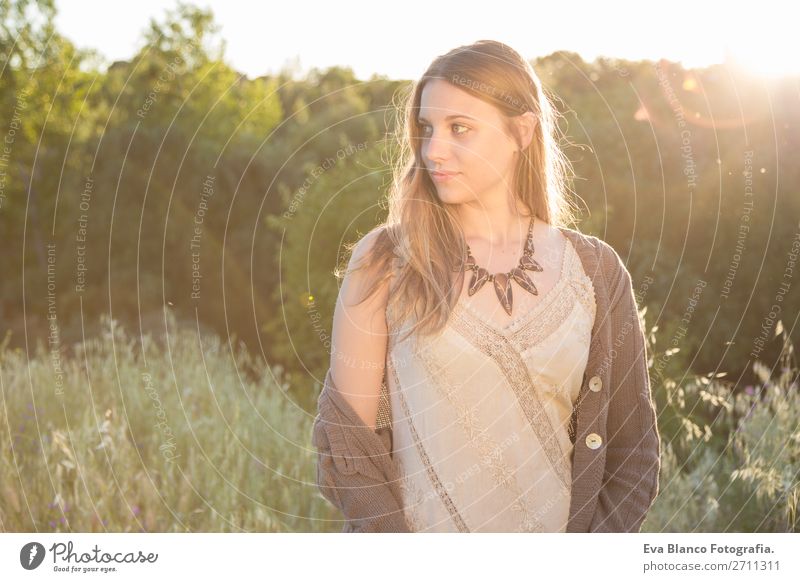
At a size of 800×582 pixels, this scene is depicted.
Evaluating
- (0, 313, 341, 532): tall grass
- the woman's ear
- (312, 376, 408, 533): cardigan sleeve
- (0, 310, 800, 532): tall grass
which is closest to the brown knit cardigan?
(312, 376, 408, 533): cardigan sleeve

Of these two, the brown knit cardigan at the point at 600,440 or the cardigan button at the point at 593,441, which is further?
the cardigan button at the point at 593,441

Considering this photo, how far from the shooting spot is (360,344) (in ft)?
8.15

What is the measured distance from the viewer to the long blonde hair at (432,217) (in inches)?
100

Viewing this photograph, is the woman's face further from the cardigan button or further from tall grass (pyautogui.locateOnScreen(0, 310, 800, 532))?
tall grass (pyautogui.locateOnScreen(0, 310, 800, 532))

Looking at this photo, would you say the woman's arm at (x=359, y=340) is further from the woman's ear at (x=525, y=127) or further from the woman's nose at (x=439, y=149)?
the woman's ear at (x=525, y=127)

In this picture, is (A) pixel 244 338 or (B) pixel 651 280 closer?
(B) pixel 651 280

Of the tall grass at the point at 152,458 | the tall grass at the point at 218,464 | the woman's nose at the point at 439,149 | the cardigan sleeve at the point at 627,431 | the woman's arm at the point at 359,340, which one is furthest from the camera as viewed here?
the tall grass at the point at 152,458

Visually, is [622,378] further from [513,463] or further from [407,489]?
[407,489]

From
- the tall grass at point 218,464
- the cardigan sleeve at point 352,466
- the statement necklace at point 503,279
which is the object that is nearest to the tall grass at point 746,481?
the tall grass at point 218,464

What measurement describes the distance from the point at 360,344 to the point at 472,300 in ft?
1.19

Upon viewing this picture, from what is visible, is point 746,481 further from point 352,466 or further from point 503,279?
point 352,466

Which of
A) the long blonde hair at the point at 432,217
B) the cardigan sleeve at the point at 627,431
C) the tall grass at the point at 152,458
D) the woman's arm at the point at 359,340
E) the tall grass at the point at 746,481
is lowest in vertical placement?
the tall grass at the point at 746,481
